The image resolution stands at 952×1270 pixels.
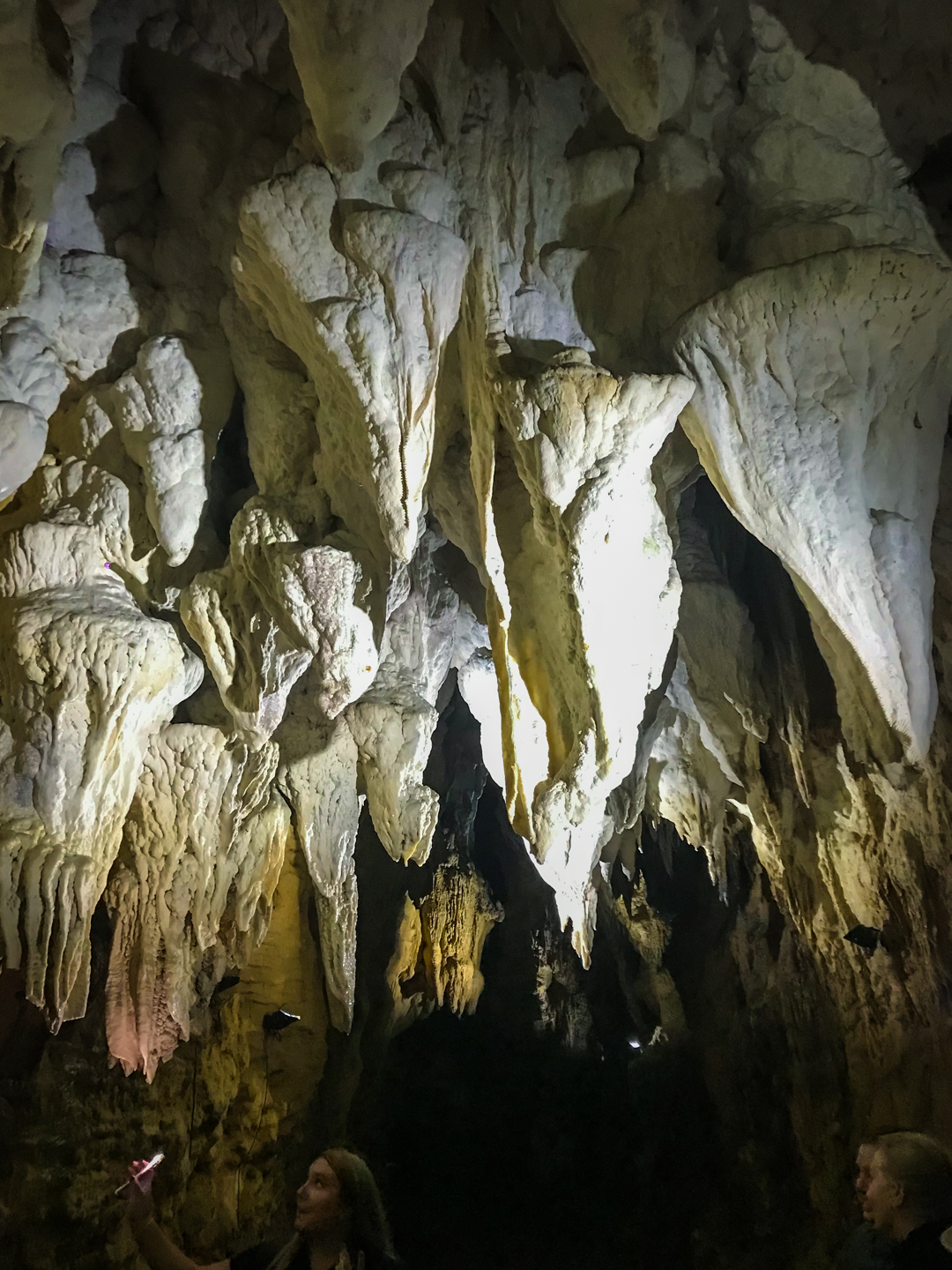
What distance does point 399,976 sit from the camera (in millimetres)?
7613

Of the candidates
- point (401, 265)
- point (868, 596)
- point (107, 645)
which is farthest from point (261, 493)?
point (868, 596)

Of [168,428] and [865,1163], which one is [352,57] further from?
[865,1163]

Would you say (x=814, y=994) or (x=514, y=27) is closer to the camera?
(x=514, y=27)

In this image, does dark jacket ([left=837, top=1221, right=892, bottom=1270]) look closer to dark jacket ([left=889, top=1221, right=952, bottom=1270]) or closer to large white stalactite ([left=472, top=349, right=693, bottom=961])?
dark jacket ([left=889, top=1221, right=952, bottom=1270])

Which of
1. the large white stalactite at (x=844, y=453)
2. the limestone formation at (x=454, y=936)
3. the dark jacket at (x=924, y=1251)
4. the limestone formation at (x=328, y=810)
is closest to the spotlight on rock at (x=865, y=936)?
the large white stalactite at (x=844, y=453)

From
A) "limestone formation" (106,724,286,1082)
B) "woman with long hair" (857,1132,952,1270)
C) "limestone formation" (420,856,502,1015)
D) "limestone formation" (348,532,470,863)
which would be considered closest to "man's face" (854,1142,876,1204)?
"woman with long hair" (857,1132,952,1270)

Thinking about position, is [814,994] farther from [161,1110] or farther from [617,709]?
[161,1110]

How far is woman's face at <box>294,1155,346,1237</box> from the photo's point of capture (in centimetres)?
246

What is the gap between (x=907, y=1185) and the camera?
2.12m

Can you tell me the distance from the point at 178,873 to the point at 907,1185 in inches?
155

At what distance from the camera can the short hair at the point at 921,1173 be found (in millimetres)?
2047

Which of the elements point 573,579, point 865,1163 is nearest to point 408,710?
point 573,579

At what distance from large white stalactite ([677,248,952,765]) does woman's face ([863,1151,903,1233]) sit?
1163 millimetres

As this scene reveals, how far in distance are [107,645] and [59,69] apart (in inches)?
75.4
